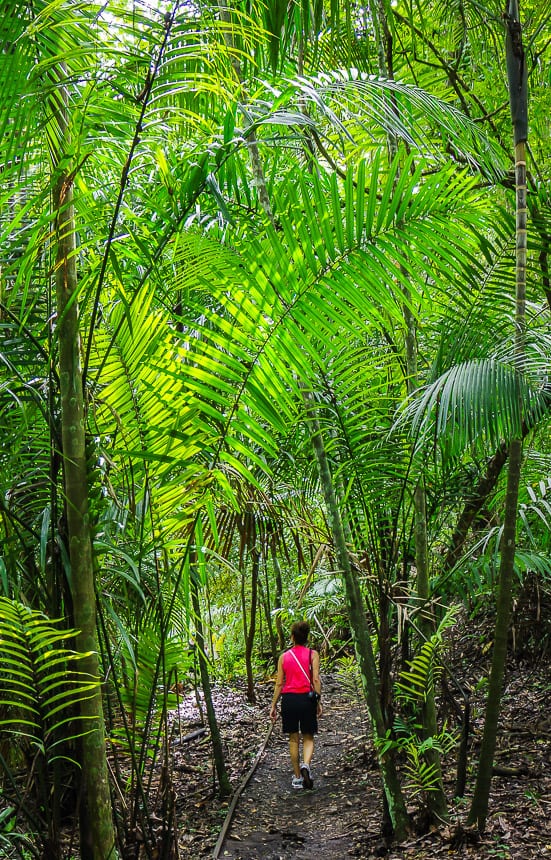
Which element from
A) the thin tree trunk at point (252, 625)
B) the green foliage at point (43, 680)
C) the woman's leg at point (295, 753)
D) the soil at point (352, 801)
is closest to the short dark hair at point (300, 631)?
the woman's leg at point (295, 753)

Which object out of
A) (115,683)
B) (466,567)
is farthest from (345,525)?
(115,683)

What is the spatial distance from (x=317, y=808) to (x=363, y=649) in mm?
1868

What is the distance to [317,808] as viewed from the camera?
14.6 ft

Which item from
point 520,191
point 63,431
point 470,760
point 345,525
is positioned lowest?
point 470,760

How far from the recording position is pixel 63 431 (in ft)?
6.29

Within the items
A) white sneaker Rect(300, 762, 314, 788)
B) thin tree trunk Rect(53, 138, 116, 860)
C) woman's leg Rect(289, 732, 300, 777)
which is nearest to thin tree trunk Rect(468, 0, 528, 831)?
thin tree trunk Rect(53, 138, 116, 860)

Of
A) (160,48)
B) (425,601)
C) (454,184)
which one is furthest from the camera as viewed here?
(425,601)

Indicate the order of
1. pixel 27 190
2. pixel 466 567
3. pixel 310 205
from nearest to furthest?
pixel 310 205
pixel 27 190
pixel 466 567

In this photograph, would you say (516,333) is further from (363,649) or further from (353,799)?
(353,799)

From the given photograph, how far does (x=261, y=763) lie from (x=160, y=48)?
5456mm

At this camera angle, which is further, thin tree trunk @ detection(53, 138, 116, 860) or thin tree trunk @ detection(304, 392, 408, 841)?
thin tree trunk @ detection(304, 392, 408, 841)

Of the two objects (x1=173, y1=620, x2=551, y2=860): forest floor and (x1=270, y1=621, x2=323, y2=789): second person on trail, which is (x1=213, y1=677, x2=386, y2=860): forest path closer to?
(x1=173, y1=620, x2=551, y2=860): forest floor

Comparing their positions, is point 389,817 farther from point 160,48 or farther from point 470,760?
point 160,48

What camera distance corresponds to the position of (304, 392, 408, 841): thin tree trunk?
3.13 m
